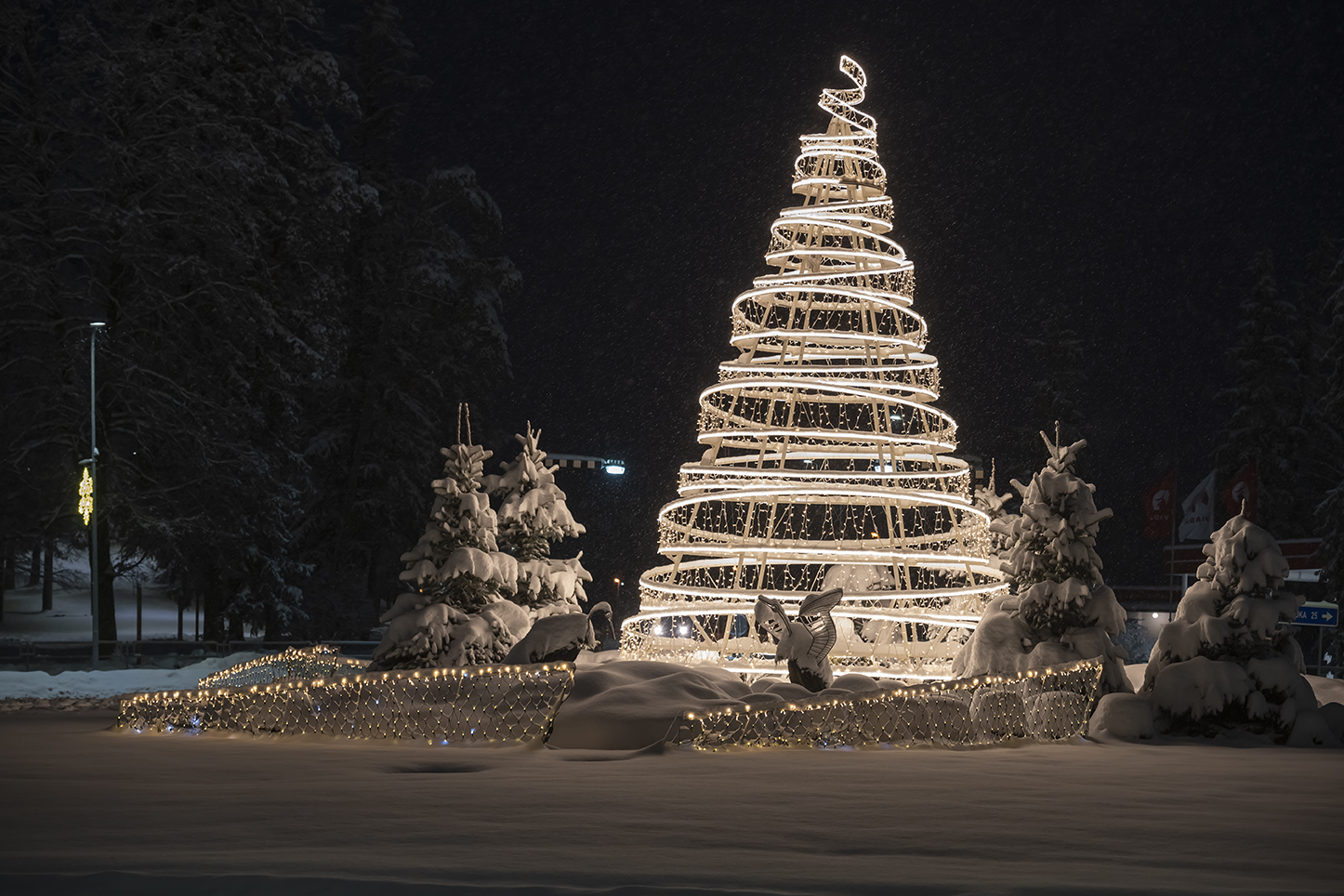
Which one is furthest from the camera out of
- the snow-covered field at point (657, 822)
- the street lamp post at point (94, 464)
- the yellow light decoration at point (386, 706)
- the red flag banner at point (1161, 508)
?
the red flag banner at point (1161, 508)

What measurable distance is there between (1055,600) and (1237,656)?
2.40 metres

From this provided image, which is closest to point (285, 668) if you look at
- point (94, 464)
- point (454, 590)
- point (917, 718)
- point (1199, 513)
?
point (454, 590)

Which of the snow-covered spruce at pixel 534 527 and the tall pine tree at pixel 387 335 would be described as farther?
the tall pine tree at pixel 387 335

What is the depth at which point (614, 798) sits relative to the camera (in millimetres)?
10156

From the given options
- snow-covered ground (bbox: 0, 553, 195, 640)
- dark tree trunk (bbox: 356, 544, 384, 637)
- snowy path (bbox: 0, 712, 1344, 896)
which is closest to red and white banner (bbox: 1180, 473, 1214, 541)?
dark tree trunk (bbox: 356, 544, 384, 637)

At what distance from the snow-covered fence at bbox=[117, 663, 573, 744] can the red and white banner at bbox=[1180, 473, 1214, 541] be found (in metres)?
30.1

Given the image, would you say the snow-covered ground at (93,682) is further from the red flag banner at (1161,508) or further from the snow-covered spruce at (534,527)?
the red flag banner at (1161,508)

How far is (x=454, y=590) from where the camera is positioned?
2012 cm

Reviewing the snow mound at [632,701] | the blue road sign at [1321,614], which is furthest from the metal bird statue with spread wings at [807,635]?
the blue road sign at [1321,614]

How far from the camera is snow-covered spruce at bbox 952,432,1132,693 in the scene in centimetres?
1756

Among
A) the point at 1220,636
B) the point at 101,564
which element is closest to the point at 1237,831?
the point at 1220,636

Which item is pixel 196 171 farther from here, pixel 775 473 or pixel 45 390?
pixel 775 473

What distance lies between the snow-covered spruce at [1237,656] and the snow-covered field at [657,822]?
8.30 ft

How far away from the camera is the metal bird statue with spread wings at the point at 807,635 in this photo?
16.4 metres
